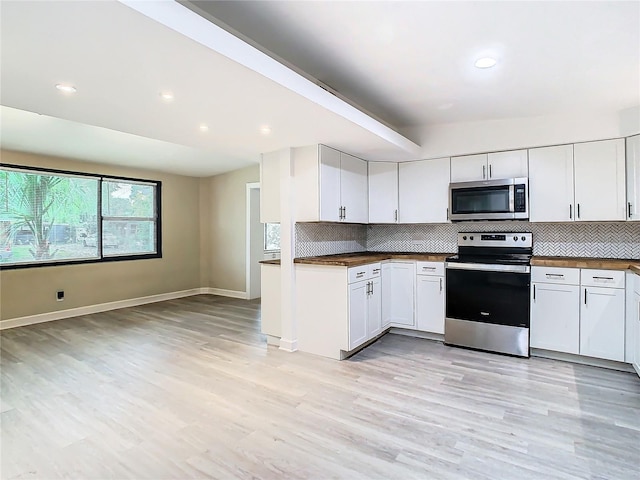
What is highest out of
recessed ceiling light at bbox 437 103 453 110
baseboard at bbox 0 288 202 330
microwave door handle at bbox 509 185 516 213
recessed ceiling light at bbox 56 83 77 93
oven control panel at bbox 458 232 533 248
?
recessed ceiling light at bbox 437 103 453 110

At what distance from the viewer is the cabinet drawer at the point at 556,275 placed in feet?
10.9

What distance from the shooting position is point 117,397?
8.98 ft

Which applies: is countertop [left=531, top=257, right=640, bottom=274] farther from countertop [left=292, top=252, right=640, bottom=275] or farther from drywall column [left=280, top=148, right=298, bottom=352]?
drywall column [left=280, top=148, right=298, bottom=352]

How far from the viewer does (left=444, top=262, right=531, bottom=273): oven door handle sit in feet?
11.3

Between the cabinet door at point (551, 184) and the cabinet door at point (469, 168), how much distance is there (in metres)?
0.44

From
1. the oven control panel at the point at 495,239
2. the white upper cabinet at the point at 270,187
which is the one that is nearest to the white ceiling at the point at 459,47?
the white upper cabinet at the point at 270,187

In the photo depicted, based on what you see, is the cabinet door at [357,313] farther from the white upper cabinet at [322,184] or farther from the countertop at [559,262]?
the white upper cabinet at [322,184]

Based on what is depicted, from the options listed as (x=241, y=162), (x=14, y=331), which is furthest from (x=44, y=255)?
(x=241, y=162)

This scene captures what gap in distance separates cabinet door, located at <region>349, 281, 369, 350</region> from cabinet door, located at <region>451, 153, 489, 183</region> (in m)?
1.62

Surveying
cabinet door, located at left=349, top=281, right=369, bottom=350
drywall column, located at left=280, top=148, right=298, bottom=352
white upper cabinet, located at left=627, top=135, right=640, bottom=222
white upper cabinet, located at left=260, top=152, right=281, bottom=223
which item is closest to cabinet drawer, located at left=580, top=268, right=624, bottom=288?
white upper cabinet, located at left=627, top=135, right=640, bottom=222

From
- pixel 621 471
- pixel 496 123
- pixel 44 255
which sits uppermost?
pixel 496 123

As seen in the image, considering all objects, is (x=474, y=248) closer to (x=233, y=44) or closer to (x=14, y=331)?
(x=233, y=44)

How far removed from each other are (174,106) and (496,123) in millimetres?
3174

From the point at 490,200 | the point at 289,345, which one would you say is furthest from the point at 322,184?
the point at 490,200
